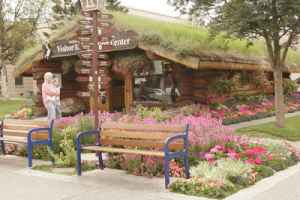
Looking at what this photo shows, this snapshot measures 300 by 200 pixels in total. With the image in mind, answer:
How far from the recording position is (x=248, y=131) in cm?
1252

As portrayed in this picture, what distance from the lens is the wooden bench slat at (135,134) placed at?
731 cm

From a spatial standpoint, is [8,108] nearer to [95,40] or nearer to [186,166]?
[95,40]

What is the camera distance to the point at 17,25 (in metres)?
30.9

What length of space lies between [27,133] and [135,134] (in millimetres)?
2656

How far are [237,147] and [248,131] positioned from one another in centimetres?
431

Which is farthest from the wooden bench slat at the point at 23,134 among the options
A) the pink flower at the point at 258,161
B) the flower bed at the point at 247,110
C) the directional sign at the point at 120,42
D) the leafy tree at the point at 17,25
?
the leafy tree at the point at 17,25

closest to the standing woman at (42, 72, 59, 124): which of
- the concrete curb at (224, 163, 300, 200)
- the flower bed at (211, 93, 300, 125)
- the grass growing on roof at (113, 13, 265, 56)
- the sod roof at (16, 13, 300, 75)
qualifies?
the sod roof at (16, 13, 300, 75)

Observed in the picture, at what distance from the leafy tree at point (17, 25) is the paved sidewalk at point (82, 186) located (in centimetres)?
2406

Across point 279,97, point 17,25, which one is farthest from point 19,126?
point 17,25

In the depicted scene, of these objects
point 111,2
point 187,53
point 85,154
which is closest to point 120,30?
point 187,53

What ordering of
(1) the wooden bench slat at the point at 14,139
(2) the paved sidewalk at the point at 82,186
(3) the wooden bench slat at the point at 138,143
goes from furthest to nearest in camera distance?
(1) the wooden bench slat at the point at 14,139 → (3) the wooden bench slat at the point at 138,143 → (2) the paved sidewalk at the point at 82,186

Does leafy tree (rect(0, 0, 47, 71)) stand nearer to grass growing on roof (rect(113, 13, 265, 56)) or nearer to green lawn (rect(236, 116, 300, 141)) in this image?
grass growing on roof (rect(113, 13, 265, 56))

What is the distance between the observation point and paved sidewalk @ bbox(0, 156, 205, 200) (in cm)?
621

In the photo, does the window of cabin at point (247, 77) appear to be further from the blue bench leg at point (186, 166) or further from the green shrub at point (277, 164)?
the blue bench leg at point (186, 166)
